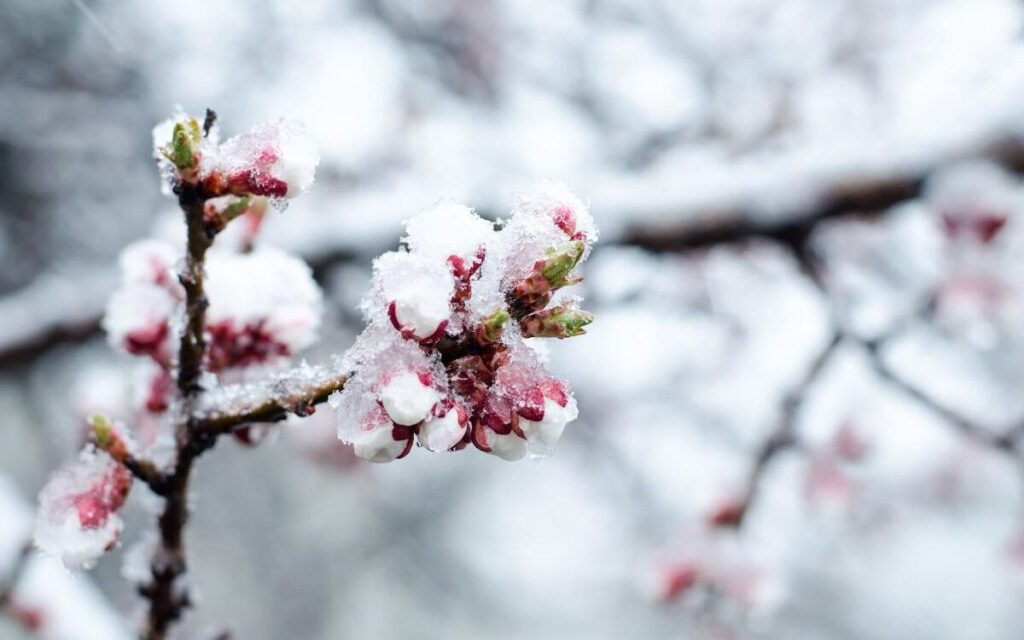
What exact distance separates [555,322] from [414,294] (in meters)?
0.12

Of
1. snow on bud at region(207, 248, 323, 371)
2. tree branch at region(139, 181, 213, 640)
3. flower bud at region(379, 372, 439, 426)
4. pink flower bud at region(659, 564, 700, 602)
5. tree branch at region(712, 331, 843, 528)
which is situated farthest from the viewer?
pink flower bud at region(659, 564, 700, 602)

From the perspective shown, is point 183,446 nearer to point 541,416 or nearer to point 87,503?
point 87,503

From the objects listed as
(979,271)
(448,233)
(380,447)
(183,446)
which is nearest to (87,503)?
(183,446)

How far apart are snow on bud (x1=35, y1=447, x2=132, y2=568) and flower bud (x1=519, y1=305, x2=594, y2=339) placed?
455 mm

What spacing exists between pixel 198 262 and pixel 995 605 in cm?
2145

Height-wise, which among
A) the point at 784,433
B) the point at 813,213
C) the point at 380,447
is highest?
the point at 813,213

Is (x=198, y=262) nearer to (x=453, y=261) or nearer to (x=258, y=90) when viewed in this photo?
(x=453, y=261)

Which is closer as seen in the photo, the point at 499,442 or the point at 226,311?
the point at 499,442

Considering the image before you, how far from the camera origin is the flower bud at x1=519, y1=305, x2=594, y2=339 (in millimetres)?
640

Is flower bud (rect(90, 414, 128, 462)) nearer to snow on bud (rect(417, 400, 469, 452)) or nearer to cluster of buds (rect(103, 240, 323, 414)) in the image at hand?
cluster of buds (rect(103, 240, 323, 414))

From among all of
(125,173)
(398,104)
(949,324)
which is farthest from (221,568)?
(949,324)

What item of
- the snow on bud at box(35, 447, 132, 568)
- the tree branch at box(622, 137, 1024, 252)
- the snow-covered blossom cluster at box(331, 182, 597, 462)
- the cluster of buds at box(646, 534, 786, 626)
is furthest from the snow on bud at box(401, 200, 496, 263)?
the cluster of buds at box(646, 534, 786, 626)

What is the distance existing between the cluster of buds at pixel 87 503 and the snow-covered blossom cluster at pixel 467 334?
0.94 feet

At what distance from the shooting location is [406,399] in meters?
0.58
